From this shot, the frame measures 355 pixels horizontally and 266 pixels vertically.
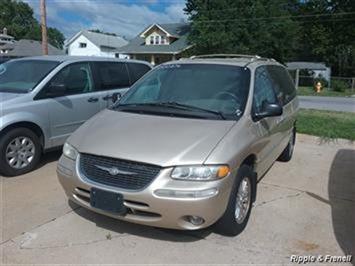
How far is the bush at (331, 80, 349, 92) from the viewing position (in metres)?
33.0

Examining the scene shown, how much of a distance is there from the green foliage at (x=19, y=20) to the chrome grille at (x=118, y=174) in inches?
3342

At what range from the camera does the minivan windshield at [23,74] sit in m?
5.86

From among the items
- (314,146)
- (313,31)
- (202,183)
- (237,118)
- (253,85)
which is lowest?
(314,146)

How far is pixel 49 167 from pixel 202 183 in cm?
336

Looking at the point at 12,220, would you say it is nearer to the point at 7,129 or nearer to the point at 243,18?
the point at 7,129

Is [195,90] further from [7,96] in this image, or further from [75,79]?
[7,96]

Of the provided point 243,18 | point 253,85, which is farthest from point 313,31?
point 253,85

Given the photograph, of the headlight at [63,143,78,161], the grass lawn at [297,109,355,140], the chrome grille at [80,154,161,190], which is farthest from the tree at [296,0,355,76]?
the chrome grille at [80,154,161,190]

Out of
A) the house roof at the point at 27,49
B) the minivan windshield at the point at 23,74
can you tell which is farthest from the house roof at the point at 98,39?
the minivan windshield at the point at 23,74

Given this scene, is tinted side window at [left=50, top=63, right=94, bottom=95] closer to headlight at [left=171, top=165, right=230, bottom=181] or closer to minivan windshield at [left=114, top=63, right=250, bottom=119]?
minivan windshield at [left=114, top=63, right=250, bottom=119]

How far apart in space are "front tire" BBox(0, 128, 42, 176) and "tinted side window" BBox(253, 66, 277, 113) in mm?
3208

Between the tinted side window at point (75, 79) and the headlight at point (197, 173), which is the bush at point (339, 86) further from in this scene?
the headlight at point (197, 173)

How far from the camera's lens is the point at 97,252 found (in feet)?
11.4

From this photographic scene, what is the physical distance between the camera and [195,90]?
4.52 m
